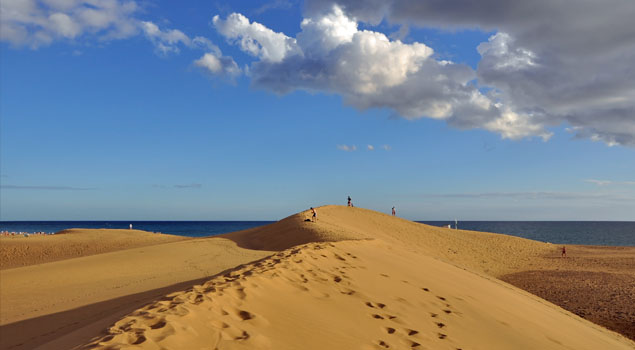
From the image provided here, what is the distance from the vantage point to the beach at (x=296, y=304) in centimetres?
448

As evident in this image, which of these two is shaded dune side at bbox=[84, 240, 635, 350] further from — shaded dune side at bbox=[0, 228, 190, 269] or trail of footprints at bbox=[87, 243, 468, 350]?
shaded dune side at bbox=[0, 228, 190, 269]

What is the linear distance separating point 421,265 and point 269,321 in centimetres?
659

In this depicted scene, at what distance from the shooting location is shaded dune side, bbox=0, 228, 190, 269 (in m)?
24.0

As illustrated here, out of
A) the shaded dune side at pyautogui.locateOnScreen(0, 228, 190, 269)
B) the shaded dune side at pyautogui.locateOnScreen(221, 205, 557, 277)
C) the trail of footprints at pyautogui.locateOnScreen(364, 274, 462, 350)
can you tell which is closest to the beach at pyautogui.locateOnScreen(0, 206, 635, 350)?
the trail of footprints at pyautogui.locateOnScreen(364, 274, 462, 350)

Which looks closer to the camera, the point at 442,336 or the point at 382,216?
the point at 442,336

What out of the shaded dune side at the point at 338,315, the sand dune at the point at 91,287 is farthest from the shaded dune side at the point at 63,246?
the shaded dune side at the point at 338,315

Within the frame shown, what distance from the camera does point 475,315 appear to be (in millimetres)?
6746

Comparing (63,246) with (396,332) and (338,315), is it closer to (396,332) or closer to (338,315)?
(338,315)

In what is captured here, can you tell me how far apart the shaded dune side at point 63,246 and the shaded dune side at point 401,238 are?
8008mm

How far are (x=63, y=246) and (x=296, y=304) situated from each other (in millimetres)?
27839

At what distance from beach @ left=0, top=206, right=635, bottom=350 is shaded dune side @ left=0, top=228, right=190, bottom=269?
9.48 m

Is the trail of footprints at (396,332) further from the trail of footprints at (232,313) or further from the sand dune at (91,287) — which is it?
the sand dune at (91,287)

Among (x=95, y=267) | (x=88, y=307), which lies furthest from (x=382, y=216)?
(x=88, y=307)

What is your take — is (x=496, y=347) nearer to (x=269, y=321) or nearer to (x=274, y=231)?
(x=269, y=321)
